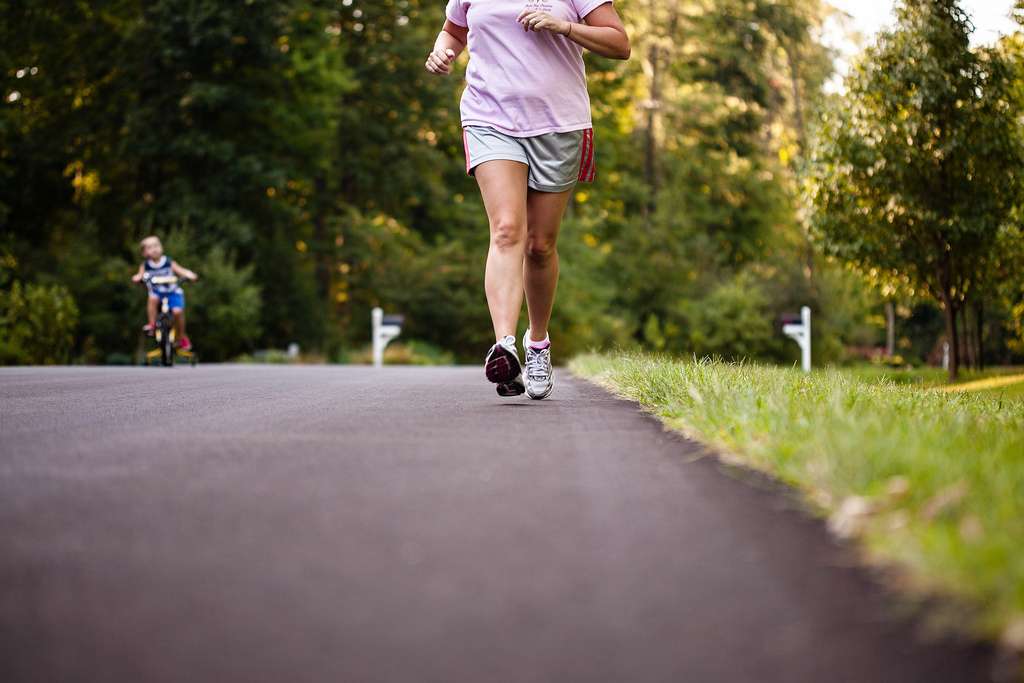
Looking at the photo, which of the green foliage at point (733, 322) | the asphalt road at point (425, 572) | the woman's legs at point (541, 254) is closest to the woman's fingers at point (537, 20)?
the woman's legs at point (541, 254)

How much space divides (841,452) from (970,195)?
678 inches

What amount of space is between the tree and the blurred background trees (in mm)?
194

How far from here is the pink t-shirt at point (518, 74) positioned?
601cm

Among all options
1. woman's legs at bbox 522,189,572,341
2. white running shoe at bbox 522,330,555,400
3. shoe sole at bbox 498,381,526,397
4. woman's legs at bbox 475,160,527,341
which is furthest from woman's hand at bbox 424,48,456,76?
shoe sole at bbox 498,381,526,397

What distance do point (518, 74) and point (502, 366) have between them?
1497mm

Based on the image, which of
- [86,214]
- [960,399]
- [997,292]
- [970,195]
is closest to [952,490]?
[960,399]

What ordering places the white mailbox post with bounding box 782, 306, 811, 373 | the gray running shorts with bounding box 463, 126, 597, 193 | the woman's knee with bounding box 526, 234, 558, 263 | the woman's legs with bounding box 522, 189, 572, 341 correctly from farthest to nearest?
the white mailbox post with bounding box 782, 306, 811, 373 → the woman's knee with bounding box 526, 234, 558, 263 → the woman's legs with bounding box 522, 189, 572, 341 → the gray running shorts with bounding box 463, 126, 597, 193

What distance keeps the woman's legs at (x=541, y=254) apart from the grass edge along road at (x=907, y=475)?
1.26m

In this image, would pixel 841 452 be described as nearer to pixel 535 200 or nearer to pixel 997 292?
pixel 535 200

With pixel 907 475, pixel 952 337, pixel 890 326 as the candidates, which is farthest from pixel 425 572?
pixel 890 326

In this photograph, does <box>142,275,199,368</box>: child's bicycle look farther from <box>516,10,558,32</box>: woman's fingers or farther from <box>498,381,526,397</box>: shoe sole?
<box>516,10,558,32</box>: woman's fingers

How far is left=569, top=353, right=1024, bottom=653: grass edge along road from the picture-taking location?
6.09 feet

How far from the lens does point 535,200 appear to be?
20.5ft

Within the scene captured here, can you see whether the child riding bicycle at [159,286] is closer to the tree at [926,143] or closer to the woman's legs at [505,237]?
the woman's legs at [505,237]
